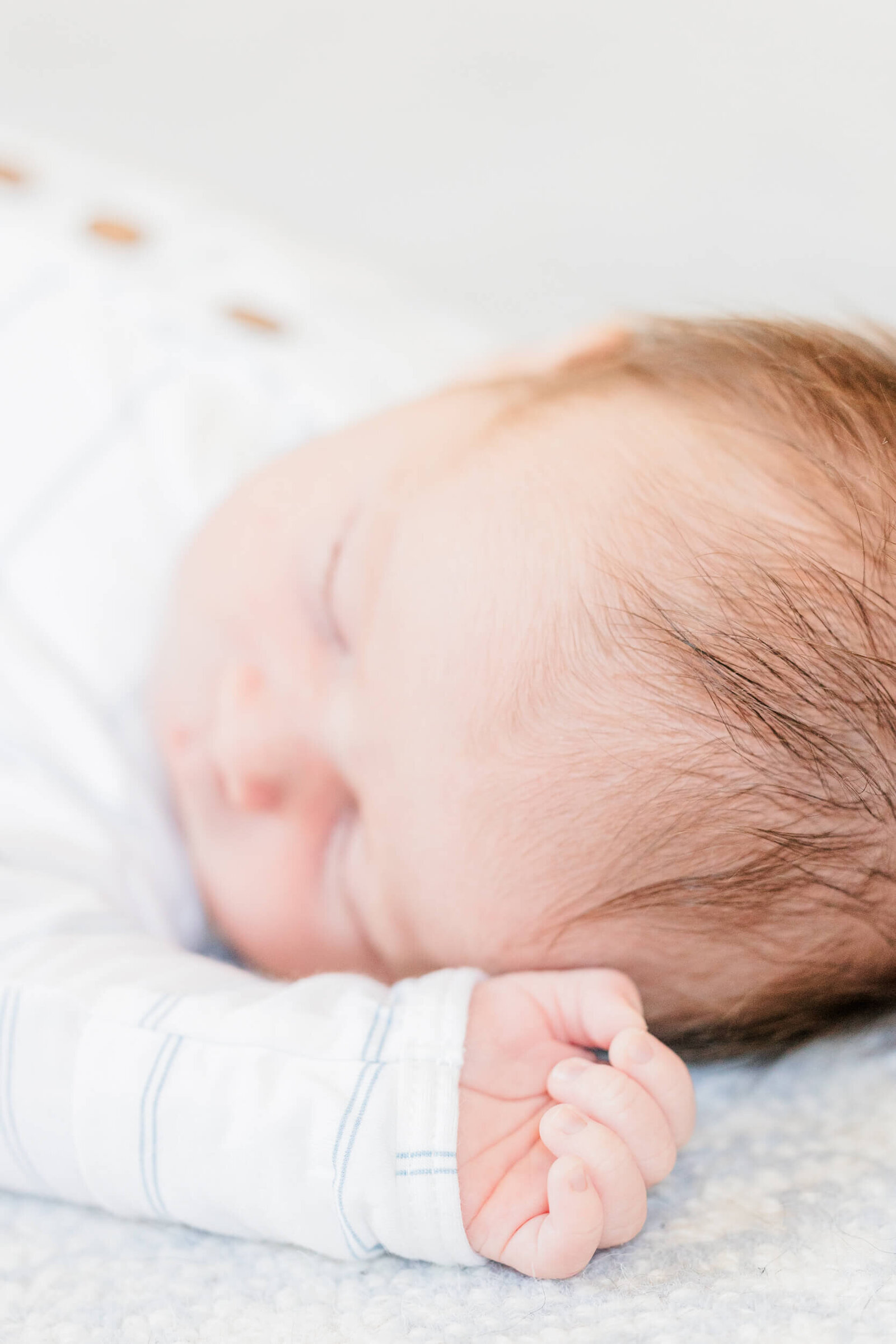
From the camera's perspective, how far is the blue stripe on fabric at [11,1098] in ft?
2.55

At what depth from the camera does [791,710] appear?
0.75 metres

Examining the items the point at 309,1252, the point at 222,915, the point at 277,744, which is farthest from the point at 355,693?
the point at 309,1252

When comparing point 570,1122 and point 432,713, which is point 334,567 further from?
point 570,1122

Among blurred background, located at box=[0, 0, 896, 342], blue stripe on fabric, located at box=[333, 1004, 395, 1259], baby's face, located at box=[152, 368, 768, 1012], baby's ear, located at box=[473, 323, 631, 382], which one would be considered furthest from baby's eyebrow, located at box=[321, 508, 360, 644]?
blurred background, located at box=[0, 0, 896, 342]

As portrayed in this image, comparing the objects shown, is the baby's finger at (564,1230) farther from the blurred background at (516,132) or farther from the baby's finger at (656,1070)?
the blurred background at (516,132)

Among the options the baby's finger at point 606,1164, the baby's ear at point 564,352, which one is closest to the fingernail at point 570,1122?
the baby's finger at point 606,1164

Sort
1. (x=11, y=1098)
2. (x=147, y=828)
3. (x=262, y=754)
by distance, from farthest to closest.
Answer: (x=147, y=828)
(x=262, y=754)
(x=11, y=1098)

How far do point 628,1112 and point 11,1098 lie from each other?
0.38 metres

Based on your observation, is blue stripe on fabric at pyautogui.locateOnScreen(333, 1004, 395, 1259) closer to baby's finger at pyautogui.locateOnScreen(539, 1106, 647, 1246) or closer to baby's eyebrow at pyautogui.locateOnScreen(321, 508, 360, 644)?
baby's finger at pyautogui.locateOnScreen(539, 1106, 647, 1246)

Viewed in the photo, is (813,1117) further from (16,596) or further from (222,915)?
(16,596)

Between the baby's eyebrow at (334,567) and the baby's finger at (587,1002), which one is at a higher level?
the baby's eyebrow at (334,567)

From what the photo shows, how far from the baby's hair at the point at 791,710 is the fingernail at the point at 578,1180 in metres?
0.17

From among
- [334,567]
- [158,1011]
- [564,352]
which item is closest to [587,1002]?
[158,1011]

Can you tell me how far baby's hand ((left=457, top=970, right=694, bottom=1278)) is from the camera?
684 millimetres
